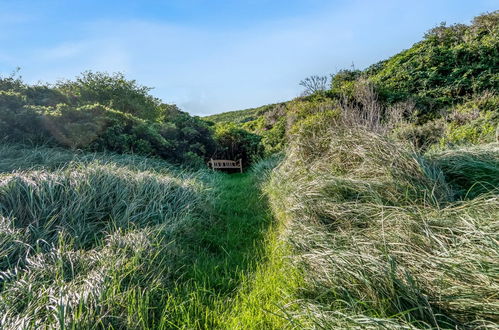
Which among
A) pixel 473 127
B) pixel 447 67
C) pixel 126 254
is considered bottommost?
pixel 126 254

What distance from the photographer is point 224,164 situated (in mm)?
10633

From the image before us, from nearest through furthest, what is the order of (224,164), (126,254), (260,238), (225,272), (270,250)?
(126,254) < (225,272) < (270,250) < (260,238) < (224,164)

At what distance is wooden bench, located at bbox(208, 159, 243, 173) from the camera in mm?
10000

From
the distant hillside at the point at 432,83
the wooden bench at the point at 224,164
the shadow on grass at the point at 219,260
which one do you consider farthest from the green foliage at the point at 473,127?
the wooden bench at the point at 224,164

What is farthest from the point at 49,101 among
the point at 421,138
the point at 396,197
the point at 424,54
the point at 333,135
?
the point at 424,54

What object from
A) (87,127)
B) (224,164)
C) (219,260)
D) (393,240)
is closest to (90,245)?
(219,260)

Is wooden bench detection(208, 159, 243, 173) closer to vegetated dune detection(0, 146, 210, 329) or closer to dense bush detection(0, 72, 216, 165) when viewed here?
dense bush detection(0, 72, 216, 165)

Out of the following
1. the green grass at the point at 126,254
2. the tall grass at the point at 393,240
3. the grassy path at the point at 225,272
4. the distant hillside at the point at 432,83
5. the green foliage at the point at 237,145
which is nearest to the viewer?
the tall grass at the point at 393,240

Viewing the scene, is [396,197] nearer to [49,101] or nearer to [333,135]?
[333,135]

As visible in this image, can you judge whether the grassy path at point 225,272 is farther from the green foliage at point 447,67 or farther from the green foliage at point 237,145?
the green foliage at point 447,67

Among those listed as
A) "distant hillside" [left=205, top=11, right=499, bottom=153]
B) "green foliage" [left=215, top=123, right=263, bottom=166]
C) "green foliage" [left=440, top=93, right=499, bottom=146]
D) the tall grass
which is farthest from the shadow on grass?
"green foliage" [left=215, top=123, right=263, bottom=166]

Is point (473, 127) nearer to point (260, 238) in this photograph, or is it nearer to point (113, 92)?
point (260, 238)

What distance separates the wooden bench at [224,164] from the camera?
10.0m

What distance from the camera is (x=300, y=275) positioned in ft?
6.52
